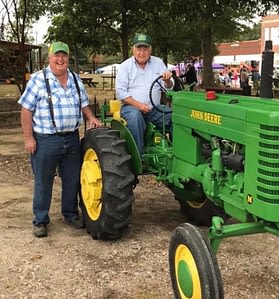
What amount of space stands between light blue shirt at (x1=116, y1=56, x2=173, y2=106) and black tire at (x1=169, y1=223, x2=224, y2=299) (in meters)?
1.77

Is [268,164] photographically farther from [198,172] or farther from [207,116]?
[198,172]

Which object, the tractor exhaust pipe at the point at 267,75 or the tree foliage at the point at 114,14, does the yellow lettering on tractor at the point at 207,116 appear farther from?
the tree foliage at the point at 114,14

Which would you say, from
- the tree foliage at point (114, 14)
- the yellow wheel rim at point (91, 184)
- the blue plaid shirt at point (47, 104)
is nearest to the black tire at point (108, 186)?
the yellow wheel rim at point (91, 184)

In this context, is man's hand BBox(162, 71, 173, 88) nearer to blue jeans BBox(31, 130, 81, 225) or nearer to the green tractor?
the green tractor

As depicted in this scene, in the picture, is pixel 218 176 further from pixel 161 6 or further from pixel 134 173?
pixel 161 6

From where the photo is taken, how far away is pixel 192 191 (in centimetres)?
473

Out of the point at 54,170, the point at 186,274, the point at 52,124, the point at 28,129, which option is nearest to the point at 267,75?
the point at 52,124

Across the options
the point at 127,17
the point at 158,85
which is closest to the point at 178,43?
the point at 127,17

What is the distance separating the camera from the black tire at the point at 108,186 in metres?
4.48

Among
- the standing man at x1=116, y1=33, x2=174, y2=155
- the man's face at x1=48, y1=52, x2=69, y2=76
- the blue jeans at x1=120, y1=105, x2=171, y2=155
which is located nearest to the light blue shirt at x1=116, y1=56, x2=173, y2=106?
the standing man at x1=116, y1=33, x2=174, y2=155

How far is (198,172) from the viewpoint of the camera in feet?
13.7

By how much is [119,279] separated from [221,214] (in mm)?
1333

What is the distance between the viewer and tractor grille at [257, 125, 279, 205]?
3098 millimetres

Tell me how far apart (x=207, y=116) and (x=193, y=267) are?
3.80ft
